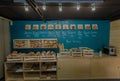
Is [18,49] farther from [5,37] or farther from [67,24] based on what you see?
[67,24]

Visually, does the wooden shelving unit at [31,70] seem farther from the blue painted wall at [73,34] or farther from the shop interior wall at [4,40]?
the blue painted wall at [73,34]

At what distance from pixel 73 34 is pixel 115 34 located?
165 cm

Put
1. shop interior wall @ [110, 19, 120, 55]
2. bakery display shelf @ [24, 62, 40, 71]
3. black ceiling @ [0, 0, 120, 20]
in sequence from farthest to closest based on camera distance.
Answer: shop interior wall @ [110, 19, 120, 55] → bakery display shelf @ [24, 62, 40, 71] → black ceiling @ [0, 0, 120, 20]

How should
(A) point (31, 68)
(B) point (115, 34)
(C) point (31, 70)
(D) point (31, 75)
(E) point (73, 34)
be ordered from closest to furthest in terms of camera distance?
(C) point (31, 70) < (A) point (31, 68) < (D) point (31, 75) < (B) point (115, 34) < (E) point (73, 34)

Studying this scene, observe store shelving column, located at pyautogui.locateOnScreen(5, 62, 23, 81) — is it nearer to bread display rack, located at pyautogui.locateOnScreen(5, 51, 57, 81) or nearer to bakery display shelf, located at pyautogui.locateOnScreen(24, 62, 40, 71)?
bread display rack, located at pyautogui.locateOnScreen(5, 51, 57, 81)

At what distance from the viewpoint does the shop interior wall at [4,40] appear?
507 centimetres

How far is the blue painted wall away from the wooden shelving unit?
1.03 meters

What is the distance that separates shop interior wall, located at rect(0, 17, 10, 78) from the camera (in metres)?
5.07

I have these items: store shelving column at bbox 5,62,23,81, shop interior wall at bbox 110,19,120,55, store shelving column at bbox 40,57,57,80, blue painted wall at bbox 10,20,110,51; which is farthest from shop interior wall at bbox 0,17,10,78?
shop interior wall at bbox 110,19,120,55

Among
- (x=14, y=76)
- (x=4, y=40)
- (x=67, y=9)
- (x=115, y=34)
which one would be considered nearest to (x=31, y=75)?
(x=14, y=76)

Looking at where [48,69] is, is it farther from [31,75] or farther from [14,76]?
[14,76]

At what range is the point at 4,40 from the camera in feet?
17.3

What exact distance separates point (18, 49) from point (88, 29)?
10.0ft

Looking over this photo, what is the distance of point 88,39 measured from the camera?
6016 millimetres
